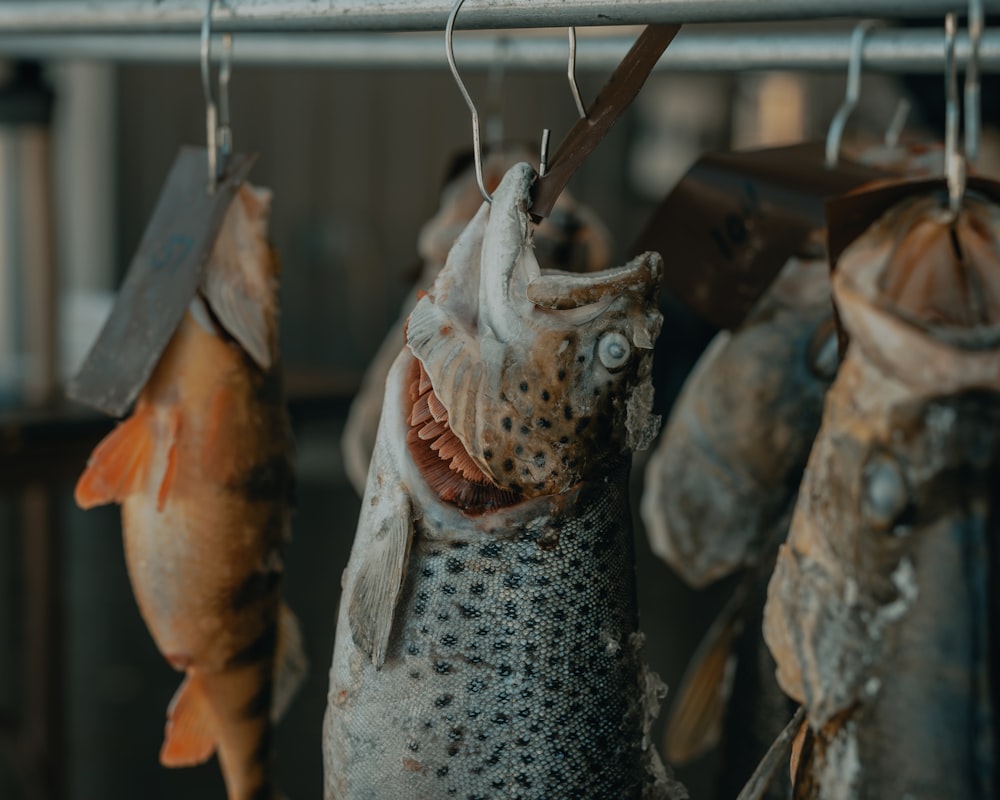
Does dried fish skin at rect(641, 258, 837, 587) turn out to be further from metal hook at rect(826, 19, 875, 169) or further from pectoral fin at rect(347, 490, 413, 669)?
pectoral fin at rect(347, 490, 413, 669)

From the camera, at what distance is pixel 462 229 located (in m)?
1.84

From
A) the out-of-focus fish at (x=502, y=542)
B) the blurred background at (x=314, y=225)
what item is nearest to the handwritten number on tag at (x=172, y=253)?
the out-of-focus fish at (x=502, y=542)

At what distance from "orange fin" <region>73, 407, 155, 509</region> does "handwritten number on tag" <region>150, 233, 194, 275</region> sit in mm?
211

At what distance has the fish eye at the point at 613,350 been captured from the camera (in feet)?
3.72

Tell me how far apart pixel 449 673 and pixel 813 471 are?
1.45 feet

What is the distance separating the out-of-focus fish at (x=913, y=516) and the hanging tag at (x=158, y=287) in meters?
0.79

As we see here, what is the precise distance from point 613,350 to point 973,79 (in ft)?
1.27

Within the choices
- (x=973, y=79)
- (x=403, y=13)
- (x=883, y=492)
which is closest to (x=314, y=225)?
(x=403, y=13)

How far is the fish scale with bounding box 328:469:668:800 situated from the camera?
1.16m

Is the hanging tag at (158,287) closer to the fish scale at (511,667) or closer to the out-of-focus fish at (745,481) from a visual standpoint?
the fish scale at (511,667)

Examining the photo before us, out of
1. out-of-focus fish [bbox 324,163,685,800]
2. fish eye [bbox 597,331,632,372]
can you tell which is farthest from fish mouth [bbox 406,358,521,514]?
fish eye [bbox 597,331,632,372]

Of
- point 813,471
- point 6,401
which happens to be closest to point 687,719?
point 813,471

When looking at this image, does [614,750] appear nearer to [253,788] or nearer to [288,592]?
[253,788]

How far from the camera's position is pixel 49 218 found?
9.93ft
